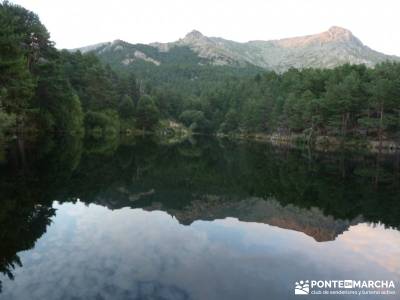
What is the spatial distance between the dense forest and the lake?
70.2ft

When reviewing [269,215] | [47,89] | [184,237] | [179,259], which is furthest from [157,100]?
[179,259]

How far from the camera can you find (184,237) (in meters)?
15.5

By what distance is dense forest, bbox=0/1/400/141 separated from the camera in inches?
2051

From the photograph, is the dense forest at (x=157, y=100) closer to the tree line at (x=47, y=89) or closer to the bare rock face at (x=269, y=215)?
the tree line at (x=47, y=89)

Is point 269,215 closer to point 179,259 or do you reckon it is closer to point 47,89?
point 179,259

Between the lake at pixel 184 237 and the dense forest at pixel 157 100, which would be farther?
the dense forest at pixel 157 100

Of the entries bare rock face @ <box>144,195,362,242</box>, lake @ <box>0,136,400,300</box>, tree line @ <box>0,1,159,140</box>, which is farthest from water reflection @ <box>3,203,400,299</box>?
tree line @ <box>0,1,159,140</box>

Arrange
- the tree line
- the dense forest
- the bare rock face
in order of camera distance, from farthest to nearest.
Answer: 1. the dense forest
2. the tree line
3. the bare rock face

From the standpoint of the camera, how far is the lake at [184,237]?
10.8 meters

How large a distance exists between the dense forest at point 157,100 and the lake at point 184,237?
843 inches

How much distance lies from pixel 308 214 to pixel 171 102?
158378 mm

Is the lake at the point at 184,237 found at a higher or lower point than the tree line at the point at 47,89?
lower

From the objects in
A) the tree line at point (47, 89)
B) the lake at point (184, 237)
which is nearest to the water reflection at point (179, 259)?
the lake at point (184, 237)

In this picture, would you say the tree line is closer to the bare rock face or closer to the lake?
the lake
